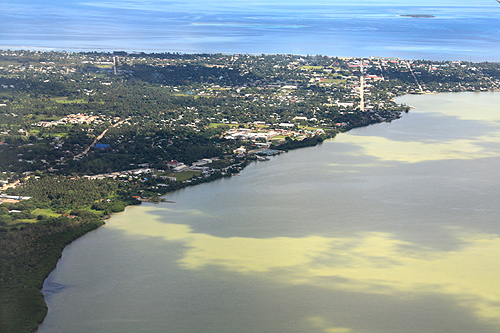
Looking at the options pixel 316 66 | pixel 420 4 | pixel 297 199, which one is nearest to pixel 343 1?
pixel 420 4

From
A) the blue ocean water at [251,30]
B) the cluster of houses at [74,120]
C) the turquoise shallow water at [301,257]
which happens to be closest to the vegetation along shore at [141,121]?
the cluster of houses at [74,120]

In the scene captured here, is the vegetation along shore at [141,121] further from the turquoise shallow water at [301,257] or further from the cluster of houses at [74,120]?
the turquoise shallow water at [301,257]

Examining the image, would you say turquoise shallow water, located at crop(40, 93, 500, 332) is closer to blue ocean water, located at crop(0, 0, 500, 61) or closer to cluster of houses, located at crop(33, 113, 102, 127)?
cluster of houses, located at crop(33, 113, 102, 127)

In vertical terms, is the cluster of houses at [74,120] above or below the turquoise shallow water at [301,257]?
above

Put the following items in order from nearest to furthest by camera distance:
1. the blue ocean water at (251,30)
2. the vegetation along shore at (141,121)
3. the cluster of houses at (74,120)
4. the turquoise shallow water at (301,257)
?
the turquoise shallow water at (301,257) → the vegetation along shore at (141,121) → the cluster of houses at (74,120) → the blue ocean water at (251,30)

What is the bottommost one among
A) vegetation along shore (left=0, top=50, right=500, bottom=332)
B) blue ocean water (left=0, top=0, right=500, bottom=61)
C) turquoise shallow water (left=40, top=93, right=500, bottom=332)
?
turquoise shallow water (left=40, top=93, right=500, bottom=332)

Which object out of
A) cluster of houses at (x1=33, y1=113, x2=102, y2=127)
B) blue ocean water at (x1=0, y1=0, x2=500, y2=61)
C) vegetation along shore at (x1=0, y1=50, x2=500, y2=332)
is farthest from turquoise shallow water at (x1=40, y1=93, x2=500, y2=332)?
blue ocean water at (x1=0, y1=0, x2=500, y2=61)
